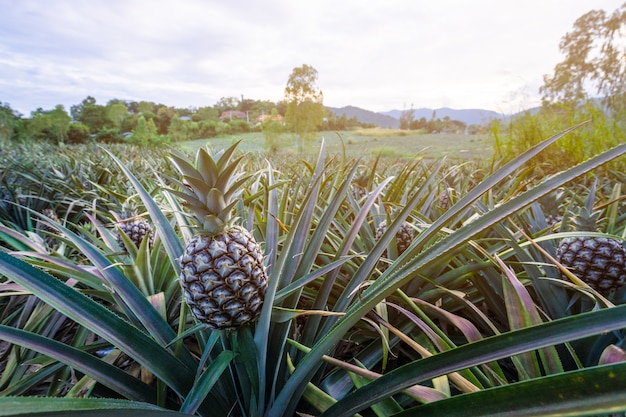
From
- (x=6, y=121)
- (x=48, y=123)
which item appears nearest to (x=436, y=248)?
(x=6, y=121)

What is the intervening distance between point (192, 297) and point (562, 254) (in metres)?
0.91

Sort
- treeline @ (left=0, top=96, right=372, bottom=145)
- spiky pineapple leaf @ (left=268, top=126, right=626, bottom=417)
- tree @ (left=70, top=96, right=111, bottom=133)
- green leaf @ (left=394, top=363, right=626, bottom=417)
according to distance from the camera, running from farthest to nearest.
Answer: tree @ (left=70, top=96, right=111, bottom=133), treeline @ (left=0, top=96, right=372, bottom=145), spiky pineapple leaf @ (left=268, top=126, right=626, bottom=417), green leaf @ (left=394, top=363, right=626, bottom=417)

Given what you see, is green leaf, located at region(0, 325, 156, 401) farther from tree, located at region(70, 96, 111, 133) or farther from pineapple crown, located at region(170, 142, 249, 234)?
tree, located at region(70, 96, 111, 133)

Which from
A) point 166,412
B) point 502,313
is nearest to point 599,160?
point 502,313

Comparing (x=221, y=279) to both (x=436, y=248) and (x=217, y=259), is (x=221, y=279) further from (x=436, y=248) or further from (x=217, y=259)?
(x=436, y=248)

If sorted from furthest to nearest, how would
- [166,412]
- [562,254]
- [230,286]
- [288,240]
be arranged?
[562,254] < [288,240] < [230,286] < [166,412]

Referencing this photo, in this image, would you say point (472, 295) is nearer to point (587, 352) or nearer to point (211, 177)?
point (587, 352)

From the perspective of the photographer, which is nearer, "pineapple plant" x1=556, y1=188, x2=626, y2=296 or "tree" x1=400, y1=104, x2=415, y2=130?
"pineapple plant" x1=556, y1=188, x2=626, y2=296

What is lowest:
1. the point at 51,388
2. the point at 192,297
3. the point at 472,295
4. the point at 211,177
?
the point at 51,388

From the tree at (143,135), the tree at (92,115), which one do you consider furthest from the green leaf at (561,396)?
the tree at (92,115)

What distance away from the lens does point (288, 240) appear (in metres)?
0.69

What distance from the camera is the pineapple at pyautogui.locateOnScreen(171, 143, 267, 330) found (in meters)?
0.57

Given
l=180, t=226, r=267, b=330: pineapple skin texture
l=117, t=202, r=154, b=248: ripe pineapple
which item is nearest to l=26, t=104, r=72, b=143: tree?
l=117, t=202, r=154, b=248: ripe pineapple

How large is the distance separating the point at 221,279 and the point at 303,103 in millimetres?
10916
